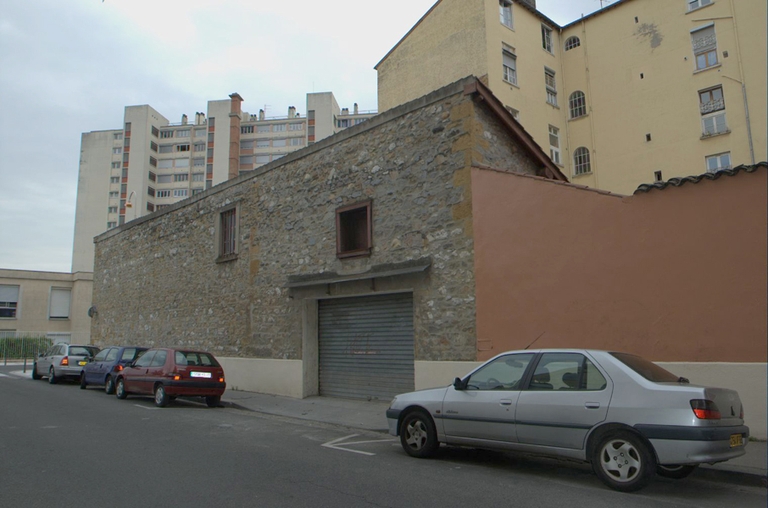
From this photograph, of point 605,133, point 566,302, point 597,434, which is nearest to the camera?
point 597,434

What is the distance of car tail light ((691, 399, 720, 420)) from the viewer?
5.20m

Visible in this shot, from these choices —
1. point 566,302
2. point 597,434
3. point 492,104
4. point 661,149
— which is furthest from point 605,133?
point 597,434

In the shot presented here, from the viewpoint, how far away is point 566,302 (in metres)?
9.45

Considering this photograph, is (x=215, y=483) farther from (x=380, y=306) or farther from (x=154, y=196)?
(x=154, y=196)

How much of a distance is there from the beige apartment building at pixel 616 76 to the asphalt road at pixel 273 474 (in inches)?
746

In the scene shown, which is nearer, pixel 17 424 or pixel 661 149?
pixel 17 424

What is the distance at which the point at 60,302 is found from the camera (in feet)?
138

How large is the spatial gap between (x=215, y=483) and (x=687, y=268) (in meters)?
7.10

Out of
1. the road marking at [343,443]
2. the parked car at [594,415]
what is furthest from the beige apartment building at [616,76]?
the parked car at [594,415]

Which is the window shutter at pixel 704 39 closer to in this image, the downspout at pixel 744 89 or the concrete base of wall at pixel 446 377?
the downspout at pixel 744 89

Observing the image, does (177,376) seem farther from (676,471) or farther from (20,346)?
(20,346)

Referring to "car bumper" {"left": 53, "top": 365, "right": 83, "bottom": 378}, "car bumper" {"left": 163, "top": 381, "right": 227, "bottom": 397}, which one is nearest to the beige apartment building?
"car bumper" {"left": 163, "top": 381, "right": 227, "bottom": 397}

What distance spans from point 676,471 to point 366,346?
765 cm

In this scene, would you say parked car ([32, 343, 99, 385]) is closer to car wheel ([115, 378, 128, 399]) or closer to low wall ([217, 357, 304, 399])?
car wheel ([115, 378, 128, 399])
